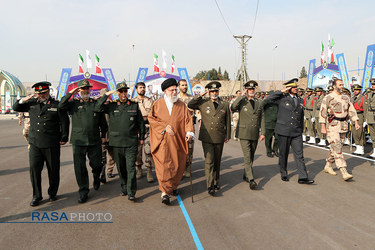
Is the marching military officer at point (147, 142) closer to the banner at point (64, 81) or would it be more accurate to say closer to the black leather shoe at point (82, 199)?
the black leather shoe at point (82, 199)

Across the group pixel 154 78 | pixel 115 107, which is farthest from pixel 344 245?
pixel 154 78

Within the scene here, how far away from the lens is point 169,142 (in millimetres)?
4730

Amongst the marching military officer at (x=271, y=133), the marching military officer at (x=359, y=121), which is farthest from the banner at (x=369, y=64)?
the marching military officer at (x=271, y=133)

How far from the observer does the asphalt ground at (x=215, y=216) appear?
10.8ft

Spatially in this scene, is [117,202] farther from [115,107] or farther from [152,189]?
[115,107]

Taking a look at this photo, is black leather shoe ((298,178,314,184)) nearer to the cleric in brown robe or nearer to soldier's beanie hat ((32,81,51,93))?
the cleric in brown robe

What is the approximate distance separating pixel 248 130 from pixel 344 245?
282 centimetres

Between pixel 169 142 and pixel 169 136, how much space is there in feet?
0.34

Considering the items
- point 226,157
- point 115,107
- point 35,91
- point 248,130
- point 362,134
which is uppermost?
point 35,91

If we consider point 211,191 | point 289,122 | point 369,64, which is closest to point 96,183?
point 211,191

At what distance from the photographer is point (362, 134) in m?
8.71

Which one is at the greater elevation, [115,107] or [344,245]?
[115,107]

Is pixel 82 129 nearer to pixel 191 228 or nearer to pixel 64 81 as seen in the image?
pixel 191 228

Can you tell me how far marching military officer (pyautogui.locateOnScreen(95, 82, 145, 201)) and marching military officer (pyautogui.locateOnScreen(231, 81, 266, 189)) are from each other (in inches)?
84.1
